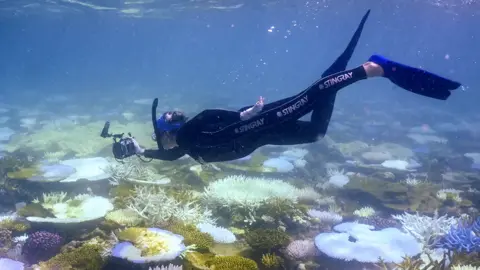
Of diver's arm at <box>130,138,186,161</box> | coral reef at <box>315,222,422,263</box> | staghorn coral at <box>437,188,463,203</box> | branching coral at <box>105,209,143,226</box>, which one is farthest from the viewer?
staghorn coral at <box>437,188,463,203</box>

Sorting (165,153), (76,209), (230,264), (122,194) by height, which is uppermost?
(165,153)

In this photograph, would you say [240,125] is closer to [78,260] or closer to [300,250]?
[300,250]

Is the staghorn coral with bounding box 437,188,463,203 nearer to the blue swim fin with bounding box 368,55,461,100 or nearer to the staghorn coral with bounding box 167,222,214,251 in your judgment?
the blue swim fin with bounding box 368,55,461,100

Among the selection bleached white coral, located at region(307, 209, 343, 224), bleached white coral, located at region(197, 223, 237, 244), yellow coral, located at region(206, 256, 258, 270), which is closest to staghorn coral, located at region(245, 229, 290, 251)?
bleached white coral, located at region(197, 223, 237, 244)

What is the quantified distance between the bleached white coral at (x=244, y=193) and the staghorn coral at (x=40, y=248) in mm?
3289

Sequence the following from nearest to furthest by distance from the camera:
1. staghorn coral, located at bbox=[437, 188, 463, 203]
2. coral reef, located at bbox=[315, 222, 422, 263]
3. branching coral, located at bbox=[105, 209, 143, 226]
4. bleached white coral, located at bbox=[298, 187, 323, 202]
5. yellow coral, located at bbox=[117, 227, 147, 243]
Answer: yellow coral, located at bbox=[117, 227, 147, 243], coral reef, located at bbox=[315, 222, 422, 263], branching coral, located at bbox=[105, 209, 143, 226], bleached white coral, located at bbox=[298, 187, 323, 202], staghorn coral, located at bbox=[437, 188, 463, 203]

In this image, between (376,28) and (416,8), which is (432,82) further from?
(376,28)

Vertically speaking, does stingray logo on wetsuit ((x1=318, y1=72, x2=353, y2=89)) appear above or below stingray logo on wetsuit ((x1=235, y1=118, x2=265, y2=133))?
above

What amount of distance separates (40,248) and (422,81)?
7.38 m

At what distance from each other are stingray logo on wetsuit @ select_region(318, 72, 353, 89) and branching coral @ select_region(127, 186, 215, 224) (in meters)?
3.68

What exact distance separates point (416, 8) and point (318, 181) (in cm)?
3320

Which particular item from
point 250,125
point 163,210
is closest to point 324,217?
point 250,125

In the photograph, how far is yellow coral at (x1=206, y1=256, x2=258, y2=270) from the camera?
5262 mm

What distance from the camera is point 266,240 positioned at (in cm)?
634
